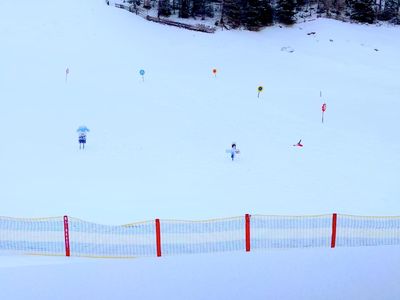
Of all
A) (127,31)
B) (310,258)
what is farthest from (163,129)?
(127,31)

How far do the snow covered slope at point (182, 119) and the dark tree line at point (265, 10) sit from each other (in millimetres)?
3854

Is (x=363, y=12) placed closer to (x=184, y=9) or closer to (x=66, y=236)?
(x=184, y=9)

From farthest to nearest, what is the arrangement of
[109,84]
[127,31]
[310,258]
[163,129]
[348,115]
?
[127,31]
[109,84]
[348,115]
[163,129]
[310,258]

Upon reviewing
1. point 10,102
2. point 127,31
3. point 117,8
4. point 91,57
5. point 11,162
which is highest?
point 117,8

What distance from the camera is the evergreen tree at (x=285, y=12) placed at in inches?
1988

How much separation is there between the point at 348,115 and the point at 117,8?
2881 cm

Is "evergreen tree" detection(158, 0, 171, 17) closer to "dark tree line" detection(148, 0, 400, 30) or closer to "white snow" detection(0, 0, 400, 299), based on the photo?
"dark tree line" detection(148, 0, 400, 30)

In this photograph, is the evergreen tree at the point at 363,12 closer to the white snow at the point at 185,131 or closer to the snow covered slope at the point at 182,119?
the snow covered slope at the point at 182,119

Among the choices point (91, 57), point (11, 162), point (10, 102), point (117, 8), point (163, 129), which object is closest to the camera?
point (11, 162)

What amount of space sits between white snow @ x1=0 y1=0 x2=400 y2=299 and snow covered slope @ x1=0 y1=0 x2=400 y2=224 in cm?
9

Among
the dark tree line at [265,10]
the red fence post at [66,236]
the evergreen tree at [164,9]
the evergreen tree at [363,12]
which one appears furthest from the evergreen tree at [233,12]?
the red fence post at [66,236]

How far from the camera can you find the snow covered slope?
52.4 feet

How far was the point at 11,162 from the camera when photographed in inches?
722

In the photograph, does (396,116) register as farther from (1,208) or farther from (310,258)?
(1,208)
